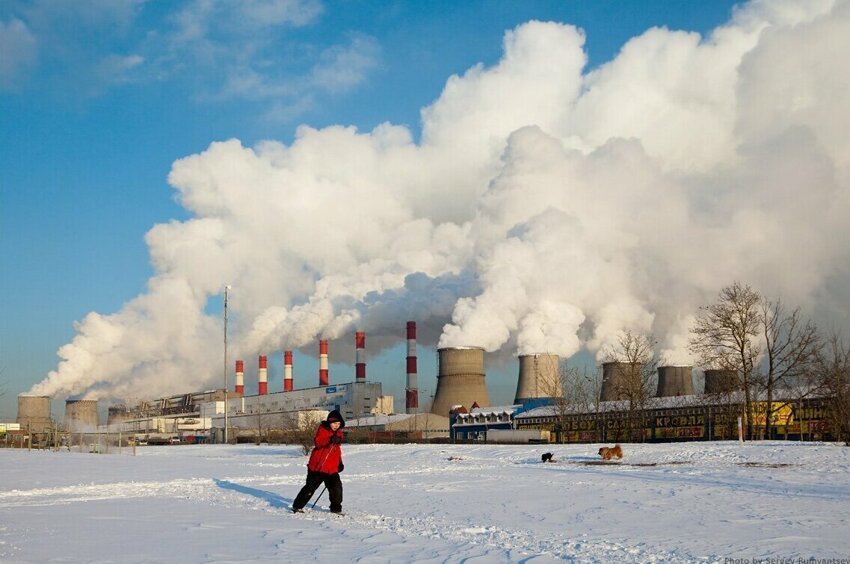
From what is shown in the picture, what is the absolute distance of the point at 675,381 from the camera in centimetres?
7494

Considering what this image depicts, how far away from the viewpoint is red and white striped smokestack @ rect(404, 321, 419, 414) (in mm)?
84688

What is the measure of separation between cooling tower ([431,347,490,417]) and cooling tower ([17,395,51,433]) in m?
55.2

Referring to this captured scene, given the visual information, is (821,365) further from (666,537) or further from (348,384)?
(348,384)

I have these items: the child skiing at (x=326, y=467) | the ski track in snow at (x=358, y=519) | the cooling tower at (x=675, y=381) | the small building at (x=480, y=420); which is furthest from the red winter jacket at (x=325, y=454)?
the cooling tower at (x=675, y=381)

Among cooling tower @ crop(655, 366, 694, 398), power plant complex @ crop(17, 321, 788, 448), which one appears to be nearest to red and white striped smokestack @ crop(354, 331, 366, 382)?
power plant complex @ crop(17, 321, 788, 448)

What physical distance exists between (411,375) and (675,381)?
2653 cm

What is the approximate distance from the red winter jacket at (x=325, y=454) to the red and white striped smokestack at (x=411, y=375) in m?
72.0

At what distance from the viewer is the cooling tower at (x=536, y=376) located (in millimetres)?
73125

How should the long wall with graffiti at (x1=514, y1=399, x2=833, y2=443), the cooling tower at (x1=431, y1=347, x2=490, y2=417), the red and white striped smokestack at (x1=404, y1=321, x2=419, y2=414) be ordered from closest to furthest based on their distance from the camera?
the long wall with graffiti at (x1=514, y1=399, x2=833, y2=443)
the cooling tower at (x1=431, y1=347, x2=490, y2=417)
the red and white striped smokestack at (x1=404, y1=321, x2=419, y2=414)

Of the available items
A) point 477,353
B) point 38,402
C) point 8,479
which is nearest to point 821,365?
point 477,353

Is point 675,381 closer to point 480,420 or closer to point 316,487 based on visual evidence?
point 480,420

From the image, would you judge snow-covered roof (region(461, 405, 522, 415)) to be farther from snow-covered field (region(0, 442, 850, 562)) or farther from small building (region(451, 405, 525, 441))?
snow-covered field (region(0, 442, 850, 562))

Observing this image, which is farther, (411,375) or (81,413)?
(81,413)

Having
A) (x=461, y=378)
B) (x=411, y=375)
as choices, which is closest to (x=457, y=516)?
(x=461, y=378)
